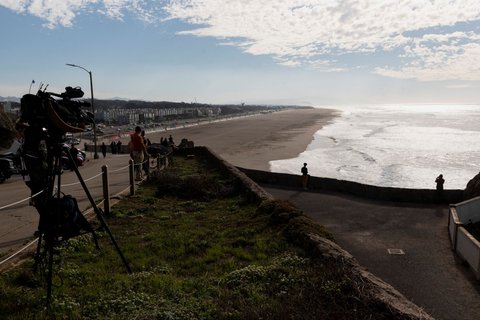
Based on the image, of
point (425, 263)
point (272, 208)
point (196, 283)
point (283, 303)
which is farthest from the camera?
point (425, 263)

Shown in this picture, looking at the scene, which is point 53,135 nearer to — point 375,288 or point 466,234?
point 375,288

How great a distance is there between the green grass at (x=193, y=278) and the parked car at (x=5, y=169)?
1134 cm

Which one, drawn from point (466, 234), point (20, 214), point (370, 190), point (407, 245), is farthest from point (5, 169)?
point (466, 234)

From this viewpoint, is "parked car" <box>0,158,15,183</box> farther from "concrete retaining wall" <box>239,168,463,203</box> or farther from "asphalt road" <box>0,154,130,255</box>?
"concrete retaining wall" <box>239,168,463,203</box>

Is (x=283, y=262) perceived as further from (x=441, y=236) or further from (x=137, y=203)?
(x=441, y=236)

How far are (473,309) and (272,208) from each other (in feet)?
13.5

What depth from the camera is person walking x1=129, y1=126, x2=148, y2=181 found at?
13378 millimetres

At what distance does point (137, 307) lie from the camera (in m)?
4.25

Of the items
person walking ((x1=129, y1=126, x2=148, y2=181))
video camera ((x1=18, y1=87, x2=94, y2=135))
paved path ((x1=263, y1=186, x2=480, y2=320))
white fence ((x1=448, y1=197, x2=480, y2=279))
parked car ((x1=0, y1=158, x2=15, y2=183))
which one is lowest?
paved path ((x1=263, y1=186, x2=480, y2=320))

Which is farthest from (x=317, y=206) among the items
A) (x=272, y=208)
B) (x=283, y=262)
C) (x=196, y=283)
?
(x=196, y=283)

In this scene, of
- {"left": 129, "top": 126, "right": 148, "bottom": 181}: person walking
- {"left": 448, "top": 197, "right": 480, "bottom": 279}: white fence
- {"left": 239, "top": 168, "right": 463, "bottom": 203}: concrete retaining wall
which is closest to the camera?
{"left": 448, "top": 197, "right": 480, "bottom": 279}: white fence

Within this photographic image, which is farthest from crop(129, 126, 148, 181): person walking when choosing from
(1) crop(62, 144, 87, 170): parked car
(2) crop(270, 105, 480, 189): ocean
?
(2) crop(270, 105, 480, 189): ocean

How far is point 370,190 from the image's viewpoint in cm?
1734

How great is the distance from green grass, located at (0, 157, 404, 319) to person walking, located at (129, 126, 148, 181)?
16.5 ft
